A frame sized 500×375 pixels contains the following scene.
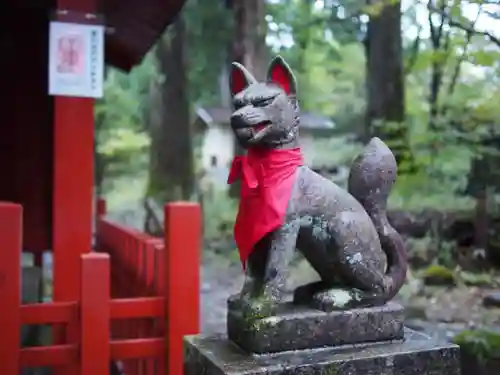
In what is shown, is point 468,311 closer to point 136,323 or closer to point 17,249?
point 136,323

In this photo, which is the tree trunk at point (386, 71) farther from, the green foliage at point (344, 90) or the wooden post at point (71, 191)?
the wooden post at point (71, 191)

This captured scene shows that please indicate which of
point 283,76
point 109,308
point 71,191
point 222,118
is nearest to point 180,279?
point 109,308

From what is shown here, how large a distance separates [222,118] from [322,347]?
71.8 feet

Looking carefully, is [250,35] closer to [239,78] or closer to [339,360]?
[239,78]

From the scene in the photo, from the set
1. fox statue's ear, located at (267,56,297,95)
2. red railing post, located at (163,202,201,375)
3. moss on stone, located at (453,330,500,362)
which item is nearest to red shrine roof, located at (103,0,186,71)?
red railing post, located at (163,202,201,375)

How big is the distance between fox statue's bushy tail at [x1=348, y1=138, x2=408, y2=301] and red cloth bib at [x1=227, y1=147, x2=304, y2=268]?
26 centimetres

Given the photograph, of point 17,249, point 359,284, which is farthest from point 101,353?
point 359,284

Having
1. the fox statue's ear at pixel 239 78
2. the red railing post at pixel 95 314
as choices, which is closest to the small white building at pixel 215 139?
the red railing post at pixel 95 314

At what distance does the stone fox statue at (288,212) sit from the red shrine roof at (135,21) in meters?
2.38

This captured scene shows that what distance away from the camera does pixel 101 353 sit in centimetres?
226

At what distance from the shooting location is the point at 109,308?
2279 mm

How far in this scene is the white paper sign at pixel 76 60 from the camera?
3.38 meters

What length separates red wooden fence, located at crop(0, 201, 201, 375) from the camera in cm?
212

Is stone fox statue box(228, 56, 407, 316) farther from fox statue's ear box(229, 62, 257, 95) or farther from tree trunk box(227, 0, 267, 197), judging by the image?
tree trunk box(227, 0, 267, 197)
